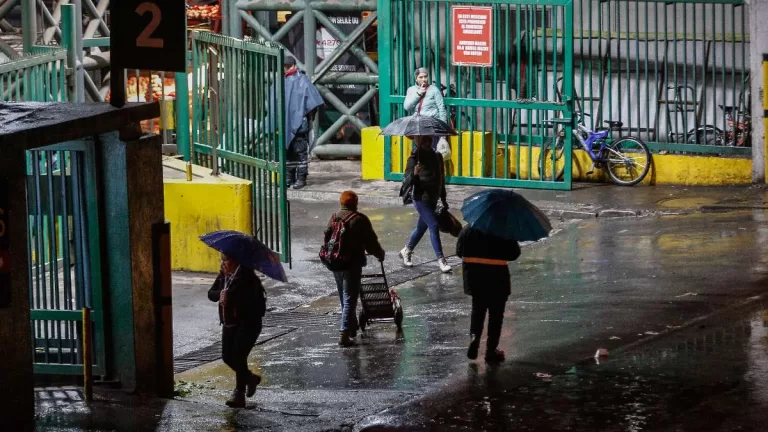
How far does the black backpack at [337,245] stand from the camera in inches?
450

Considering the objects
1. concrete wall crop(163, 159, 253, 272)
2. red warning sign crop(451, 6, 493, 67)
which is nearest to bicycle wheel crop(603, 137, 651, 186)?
red warning sign crop(451, 6, 493, 67)

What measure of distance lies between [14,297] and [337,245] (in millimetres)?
3736

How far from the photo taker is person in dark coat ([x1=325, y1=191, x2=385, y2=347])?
37.5ft

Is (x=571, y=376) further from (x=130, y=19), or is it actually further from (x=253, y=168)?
(x=253, y=168)

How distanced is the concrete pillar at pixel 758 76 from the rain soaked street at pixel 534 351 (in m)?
2.25

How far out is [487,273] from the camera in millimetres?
10648

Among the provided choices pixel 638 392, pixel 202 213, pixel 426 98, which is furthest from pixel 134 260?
pixel 426 98

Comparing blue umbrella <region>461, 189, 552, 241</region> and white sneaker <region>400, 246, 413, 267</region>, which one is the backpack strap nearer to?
blue umbrella <region>461, 189, 552, 241</region>

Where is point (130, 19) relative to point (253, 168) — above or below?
above

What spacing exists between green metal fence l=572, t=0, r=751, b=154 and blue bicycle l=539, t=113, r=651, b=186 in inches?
14.3

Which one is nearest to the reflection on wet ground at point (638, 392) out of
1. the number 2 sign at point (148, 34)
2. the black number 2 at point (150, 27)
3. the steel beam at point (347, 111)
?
the number 2 sign at point (148, 34)

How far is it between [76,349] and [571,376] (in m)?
3.72

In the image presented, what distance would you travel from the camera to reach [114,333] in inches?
380

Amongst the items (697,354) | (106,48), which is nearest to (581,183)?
(106,48)
